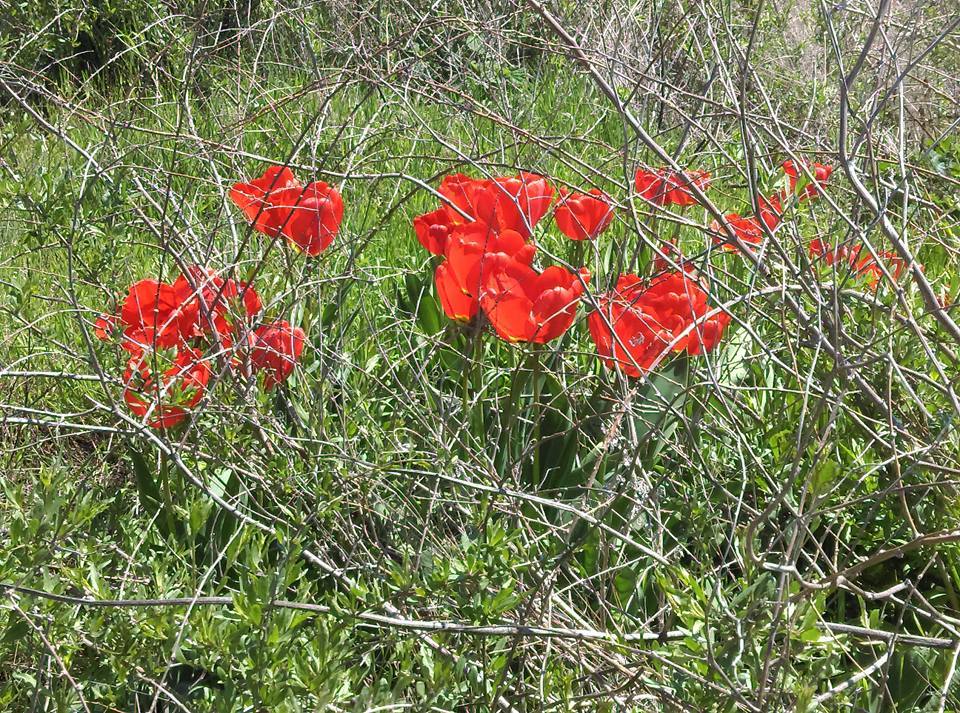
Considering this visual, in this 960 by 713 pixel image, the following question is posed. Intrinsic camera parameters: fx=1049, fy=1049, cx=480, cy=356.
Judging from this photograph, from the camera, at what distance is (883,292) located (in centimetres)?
172

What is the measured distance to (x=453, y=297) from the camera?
1.52 meters

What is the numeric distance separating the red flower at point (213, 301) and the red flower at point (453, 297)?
0.28 metres

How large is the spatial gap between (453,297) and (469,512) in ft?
1.12

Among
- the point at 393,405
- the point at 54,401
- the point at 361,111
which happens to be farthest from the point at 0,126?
the point at 393,405

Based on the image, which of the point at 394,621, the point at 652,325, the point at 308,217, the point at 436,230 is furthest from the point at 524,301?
the point at 394,621

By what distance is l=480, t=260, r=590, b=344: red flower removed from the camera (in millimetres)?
1438

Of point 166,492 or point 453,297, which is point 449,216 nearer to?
point 453,297

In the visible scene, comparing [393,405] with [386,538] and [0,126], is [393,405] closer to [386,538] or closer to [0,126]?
[386,538]

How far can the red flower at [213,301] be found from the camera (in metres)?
1.49

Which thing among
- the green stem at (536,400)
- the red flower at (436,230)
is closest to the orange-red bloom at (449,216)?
the red flower at (436,230)

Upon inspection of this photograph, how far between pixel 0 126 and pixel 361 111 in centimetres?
112

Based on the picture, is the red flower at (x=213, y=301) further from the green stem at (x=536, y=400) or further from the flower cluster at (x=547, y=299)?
the green stem at (x=536, y=400)

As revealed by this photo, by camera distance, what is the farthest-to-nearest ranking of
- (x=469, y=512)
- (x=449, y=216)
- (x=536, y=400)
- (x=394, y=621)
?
(x=449, y=216), (x=536, y=400), (x=469, y=512), (x=394, y=621)

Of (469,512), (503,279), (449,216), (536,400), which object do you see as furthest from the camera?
(449,216)
